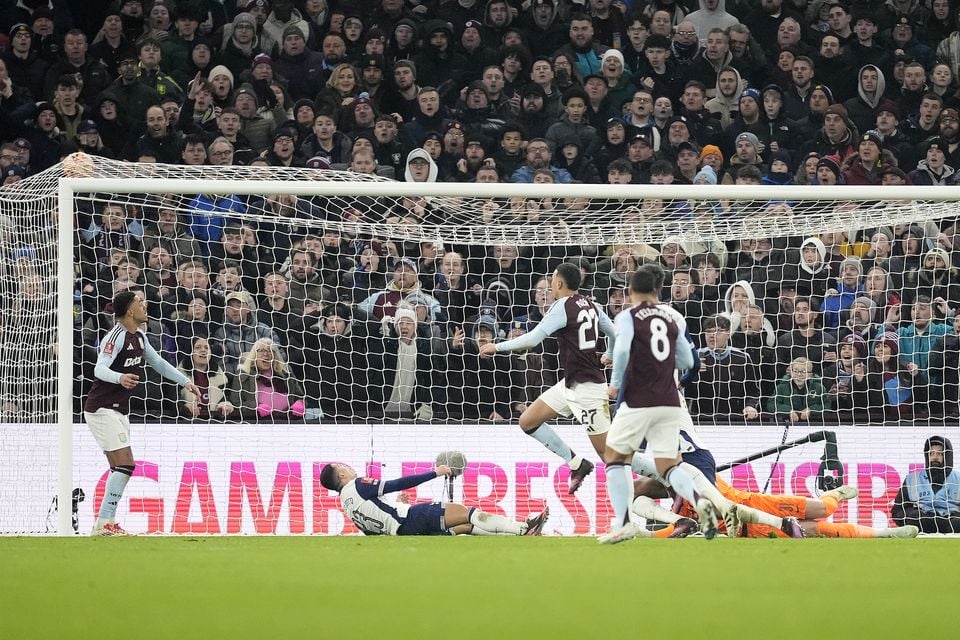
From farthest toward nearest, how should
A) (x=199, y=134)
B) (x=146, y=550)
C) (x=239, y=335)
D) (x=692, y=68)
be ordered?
(x=692, y=68)
(x=199, y=134)
(x=239, y=335)
(x=146, y=550)

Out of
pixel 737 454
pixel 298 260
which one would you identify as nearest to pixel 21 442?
pixel 298 260

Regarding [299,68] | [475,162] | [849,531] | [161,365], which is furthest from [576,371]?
[299,68]

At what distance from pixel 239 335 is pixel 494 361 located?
7.34ft

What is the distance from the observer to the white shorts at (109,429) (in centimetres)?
955

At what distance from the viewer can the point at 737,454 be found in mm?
10469

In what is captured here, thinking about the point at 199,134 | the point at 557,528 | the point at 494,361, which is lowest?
the point at 557,528

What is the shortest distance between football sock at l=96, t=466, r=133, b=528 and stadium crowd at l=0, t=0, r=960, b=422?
3.11ft

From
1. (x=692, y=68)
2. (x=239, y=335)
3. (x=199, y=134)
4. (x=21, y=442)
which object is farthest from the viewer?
(x=692, y=68)

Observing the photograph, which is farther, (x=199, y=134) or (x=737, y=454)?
(x=199, y=134)

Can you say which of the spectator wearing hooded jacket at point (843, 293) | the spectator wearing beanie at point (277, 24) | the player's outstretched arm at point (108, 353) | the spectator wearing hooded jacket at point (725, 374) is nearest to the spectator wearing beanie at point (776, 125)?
the spectator wearing hooded jacket at point (843, 293)

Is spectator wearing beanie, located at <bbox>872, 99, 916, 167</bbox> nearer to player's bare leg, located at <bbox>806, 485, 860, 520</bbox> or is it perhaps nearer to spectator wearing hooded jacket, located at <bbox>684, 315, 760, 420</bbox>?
spectator wearing hooded jacket, located at <bbox>684, 315, 760, 420</bbox>

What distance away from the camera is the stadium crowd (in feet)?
35.7

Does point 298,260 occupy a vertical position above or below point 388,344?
above

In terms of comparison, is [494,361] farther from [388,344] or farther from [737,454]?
[737,454]
